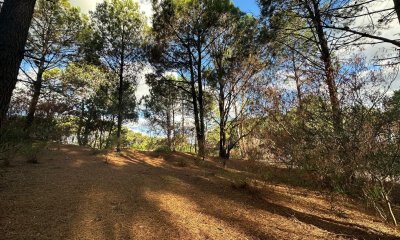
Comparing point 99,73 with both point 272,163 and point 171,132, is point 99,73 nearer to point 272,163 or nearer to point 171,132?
point 171,132

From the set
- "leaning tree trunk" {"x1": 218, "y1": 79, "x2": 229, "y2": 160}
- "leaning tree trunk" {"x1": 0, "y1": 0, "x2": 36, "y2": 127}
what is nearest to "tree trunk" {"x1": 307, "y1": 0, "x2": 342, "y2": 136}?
"leaning tree trunk" {"x1": 0, "y1": 0, "x2": 36, "y2": 127}

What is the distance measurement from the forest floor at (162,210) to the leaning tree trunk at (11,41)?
1543mm

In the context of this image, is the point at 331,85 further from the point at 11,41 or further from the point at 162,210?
the point at 11,41

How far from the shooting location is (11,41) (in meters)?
3.09

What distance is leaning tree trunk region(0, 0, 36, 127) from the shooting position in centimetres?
294

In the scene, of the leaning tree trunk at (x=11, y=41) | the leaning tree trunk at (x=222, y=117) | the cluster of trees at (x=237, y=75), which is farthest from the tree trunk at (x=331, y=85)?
the leaning tree trunk at (x=222, y=117)

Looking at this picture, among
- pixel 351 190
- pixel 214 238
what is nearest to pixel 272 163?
pixel 351 190

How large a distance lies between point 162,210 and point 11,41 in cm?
304

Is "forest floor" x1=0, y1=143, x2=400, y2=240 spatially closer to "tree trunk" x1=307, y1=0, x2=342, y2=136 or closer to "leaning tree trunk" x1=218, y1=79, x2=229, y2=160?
"tree trunk" x1=307, y1=0, x2=342, y2=136

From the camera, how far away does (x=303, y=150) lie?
205 inches

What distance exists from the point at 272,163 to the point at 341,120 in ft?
10.7

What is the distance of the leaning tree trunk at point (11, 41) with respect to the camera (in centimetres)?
294

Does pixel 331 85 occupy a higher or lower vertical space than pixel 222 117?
lower

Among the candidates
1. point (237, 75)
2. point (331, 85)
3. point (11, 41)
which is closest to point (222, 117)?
point (237, 75)
